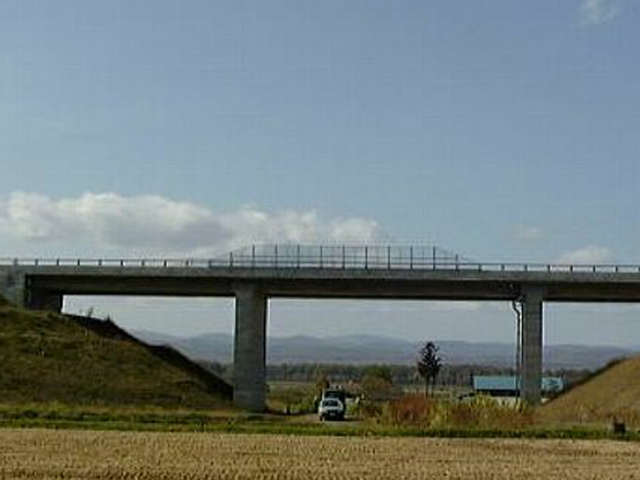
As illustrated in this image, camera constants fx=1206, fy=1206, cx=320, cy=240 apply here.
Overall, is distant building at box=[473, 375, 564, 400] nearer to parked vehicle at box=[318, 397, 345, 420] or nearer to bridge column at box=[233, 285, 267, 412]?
bridge column at box=[233, 285, 267, 412]

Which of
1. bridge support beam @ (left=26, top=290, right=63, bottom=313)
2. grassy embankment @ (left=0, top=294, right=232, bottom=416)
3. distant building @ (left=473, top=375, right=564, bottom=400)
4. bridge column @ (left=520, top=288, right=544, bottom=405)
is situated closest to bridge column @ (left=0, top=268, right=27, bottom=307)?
bridge support beam @ (left=26, top=290, right=63, bottom=313)

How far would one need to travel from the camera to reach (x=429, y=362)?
468 feet

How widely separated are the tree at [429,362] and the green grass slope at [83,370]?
60.0 m

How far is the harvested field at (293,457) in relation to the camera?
3117cm

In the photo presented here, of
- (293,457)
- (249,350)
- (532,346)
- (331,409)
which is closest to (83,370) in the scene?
(249,350)

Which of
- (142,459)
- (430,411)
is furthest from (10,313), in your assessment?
(142,459)

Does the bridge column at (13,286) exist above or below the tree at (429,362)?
above

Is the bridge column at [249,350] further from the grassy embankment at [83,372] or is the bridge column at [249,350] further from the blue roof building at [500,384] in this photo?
the blue roof building at [500,384]

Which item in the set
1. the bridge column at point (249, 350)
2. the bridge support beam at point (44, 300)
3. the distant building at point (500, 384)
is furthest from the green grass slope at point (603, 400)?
the distant building at point (500, 384)

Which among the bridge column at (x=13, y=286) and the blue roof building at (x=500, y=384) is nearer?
the bridge column at (x=13, y=286)

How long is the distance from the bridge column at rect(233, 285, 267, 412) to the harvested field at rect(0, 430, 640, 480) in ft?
107

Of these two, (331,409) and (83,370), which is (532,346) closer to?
(331,409)

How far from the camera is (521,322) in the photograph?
257ft

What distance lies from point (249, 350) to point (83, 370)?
11.7 metres
